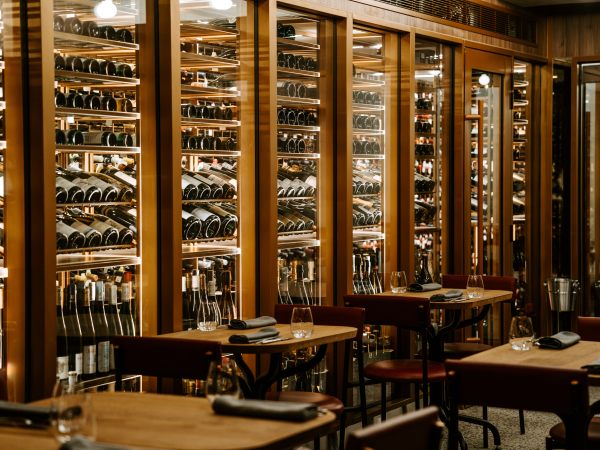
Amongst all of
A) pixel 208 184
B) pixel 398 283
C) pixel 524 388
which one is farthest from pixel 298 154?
pixel 524 388

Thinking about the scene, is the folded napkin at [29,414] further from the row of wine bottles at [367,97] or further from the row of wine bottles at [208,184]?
the row of wine bottles at [367,97]

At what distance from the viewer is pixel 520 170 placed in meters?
9.25

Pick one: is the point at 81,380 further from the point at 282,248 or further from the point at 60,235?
the point at 282,248

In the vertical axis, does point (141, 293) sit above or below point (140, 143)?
below

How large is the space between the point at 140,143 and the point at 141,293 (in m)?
0.77

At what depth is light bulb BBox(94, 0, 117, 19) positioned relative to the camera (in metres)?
4.99

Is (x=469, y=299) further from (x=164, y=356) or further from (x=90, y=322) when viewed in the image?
(x=164, y=356)

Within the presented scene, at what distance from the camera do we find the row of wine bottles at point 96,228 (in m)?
4.79

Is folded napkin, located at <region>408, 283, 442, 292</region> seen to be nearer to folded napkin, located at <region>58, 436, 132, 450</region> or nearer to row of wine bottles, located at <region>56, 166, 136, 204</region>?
row of wine bottles, located at <region>56, 166, 136, 204</region>

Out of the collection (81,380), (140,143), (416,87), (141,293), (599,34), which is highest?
(599,34)

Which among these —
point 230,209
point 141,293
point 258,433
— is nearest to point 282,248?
point 230,209

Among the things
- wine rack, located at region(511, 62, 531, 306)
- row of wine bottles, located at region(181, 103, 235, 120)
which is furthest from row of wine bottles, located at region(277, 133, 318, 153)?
wine rack, located at region(511, 62, 531, 306)

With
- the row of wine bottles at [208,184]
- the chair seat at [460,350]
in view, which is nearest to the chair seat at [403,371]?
the chair seat at [460,350]

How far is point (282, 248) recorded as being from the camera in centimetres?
628
